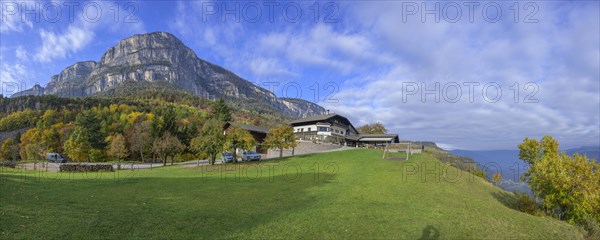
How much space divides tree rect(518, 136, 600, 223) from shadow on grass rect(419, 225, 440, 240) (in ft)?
50.2

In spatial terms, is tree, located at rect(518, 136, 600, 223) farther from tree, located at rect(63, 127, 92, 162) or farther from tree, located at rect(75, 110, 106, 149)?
tree, located at rect(75, 110, 106, 149)

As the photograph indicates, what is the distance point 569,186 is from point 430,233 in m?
17.1

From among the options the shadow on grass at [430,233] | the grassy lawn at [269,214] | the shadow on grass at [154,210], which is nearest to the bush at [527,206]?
the grassy lawn at [269,214]

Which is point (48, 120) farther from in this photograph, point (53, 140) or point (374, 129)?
point (374, 129)

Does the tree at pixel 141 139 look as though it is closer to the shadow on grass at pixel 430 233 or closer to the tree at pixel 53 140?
the tree at pixel 53 140

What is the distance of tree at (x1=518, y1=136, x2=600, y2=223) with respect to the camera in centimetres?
1944

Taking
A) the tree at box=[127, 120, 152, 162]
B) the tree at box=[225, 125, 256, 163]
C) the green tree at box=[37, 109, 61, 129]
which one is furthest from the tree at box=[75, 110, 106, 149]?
the tree at box=[225, 125, 256, 163]

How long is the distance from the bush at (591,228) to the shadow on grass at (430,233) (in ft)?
35.9

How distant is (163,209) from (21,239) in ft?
18.7

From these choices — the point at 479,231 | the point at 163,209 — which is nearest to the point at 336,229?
the point at 479,231

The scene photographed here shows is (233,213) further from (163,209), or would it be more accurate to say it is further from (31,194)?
(31,194)

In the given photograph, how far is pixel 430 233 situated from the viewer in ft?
38.0

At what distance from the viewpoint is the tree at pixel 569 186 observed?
19438 millimetres

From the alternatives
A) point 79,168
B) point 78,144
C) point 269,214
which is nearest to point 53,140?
point 78,144
